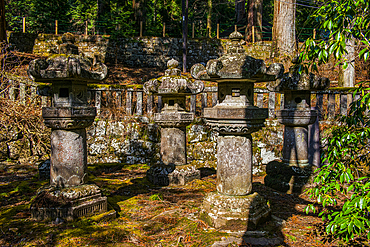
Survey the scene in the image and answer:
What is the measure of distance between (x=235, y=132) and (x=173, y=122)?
2.23 meters

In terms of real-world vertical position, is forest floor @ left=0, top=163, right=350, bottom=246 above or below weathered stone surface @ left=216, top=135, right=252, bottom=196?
below

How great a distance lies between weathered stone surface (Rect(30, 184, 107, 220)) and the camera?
353 cm

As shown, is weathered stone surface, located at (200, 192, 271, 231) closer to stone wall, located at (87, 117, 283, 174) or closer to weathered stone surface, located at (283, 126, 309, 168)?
weathered stone surface, located at (283, 126, 309, 168)

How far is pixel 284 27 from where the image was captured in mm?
10383

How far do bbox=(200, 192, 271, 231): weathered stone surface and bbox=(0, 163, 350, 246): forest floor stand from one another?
0.11 meters

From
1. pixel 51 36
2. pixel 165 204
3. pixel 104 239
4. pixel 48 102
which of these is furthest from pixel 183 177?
pixel 51 36

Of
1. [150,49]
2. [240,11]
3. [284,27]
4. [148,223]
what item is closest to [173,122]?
[148,223]

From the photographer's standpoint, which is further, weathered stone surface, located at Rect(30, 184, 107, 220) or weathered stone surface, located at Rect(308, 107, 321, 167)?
weathered stone surface, located at Rect(308, 107, 321, 167)

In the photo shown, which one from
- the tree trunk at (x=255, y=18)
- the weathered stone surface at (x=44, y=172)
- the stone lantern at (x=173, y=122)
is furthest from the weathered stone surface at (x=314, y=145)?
the tree trunk at (x=255, y=18)

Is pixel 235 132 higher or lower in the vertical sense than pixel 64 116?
lower

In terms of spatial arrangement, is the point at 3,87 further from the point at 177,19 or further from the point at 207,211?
the point at 177,19

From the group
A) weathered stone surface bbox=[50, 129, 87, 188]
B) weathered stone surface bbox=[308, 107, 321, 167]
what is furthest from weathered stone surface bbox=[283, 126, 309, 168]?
weathered stone surface bbox=[50, 129, 87, 188]

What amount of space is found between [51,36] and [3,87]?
9.26 m

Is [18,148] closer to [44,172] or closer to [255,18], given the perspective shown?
[44,172]
